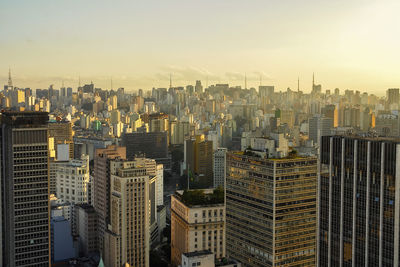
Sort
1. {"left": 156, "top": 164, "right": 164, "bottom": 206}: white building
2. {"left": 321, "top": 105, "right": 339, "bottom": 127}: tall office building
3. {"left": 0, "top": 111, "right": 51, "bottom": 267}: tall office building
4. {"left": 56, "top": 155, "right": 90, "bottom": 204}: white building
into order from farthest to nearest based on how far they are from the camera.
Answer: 1. {"left": 156, "top": 164, "right": 164, "bottom": 206}: white building
2. {"left": 56, "top": 155, "right": 90, "bottom": 204}: white building
3. {"left": 321, "top": 105, "right": 339, "bottom": 127}: tall office building
4. {"left": 0, "top": 111, "right": 51, "bottom": 267}: tall office building

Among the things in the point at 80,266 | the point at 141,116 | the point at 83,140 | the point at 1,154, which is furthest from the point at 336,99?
the point at 141,116

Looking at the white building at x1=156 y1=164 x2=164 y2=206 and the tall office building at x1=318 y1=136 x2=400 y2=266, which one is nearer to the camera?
the tall office building at x1=318 y1=136 x2=400 y2=266

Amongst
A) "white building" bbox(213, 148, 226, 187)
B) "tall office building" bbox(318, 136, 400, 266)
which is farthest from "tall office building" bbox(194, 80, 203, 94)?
"tall office building" bbox(318, 136, 400, 266)

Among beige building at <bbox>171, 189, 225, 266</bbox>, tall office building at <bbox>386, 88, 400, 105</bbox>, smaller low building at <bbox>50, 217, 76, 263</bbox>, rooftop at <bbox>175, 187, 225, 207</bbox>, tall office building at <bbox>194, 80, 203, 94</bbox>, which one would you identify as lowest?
smaller low building at <bbox>50, 217, 76, 263</bbox>

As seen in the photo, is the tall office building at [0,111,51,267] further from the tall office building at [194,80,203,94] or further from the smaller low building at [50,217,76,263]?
the tall office building at [194,80,203,94]

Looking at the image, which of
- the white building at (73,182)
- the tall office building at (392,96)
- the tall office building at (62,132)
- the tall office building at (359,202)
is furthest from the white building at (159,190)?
the tall office building at (359,202)
